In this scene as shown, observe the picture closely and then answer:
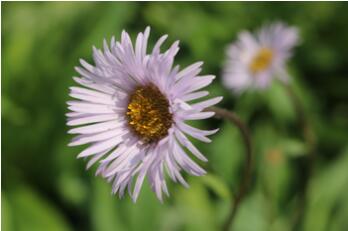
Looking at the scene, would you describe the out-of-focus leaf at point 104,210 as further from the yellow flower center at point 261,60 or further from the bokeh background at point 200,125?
the yellow flower center at point 261,60

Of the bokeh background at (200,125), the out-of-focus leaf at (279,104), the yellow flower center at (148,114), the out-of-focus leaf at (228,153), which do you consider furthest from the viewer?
the out-of-focus leaf at (279,104)

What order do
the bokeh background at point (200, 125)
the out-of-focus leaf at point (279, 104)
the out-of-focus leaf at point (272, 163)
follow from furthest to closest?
the out-of-focus leaf at point (279, 104) < the bokeh background at point (200, 125) < the out-of-focus leaf at point (272, 163)

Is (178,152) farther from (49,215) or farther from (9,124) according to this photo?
(9,124)

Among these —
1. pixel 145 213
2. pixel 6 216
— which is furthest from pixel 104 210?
pixel 6 216

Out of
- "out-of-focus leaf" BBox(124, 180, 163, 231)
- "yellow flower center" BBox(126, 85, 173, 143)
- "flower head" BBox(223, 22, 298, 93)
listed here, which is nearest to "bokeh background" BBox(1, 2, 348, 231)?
"out-of-focus leaf" BBox(124, 180, 163, 231)

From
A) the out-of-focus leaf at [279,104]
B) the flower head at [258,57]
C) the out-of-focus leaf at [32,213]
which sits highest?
the flower head at [258,57]

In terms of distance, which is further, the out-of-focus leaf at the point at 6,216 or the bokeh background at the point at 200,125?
the out-of-focus leaf at the point at 6,216

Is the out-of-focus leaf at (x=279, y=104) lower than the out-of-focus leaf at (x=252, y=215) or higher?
higher

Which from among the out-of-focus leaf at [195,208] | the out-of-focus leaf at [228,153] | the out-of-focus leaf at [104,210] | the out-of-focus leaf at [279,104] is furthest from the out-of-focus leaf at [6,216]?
the out-of-focus leaf at [279,104]
